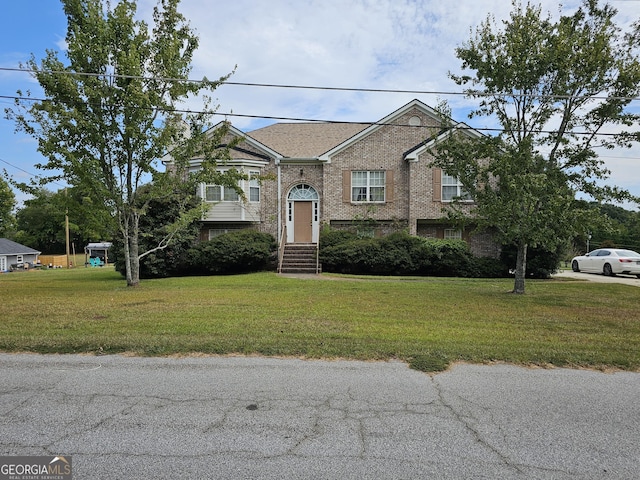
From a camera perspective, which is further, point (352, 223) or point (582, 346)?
point (352, 223)

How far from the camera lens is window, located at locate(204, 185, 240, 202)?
1983 cm

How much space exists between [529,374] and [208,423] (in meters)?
3.67

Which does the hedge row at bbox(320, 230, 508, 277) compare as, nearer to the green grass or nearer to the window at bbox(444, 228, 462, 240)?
the window at bbox(444, 228, 462, 240)

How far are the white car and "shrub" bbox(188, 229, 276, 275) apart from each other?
1685 centimetres

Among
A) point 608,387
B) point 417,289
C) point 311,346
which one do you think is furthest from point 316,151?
point 608,387

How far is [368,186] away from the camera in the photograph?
20.1m

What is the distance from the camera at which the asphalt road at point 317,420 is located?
2.93m

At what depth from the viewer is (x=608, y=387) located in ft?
14.6

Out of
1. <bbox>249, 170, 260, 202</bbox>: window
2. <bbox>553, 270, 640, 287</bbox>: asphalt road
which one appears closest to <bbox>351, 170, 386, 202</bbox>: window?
<bbox>249, 170, 260, 202</bbox>: window

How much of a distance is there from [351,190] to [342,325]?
13.6 metres

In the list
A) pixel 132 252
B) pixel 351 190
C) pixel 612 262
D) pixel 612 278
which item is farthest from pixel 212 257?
pixel 612 262

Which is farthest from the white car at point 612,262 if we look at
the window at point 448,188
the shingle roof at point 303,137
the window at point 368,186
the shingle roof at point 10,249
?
the shingle roof at point 10,249

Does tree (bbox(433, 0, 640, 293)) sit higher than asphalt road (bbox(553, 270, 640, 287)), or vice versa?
tree (bbox(433, 0, 640, 293))

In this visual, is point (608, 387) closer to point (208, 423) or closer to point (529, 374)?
point (529, 374)
